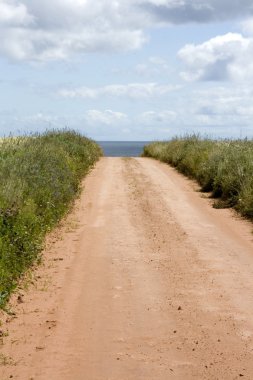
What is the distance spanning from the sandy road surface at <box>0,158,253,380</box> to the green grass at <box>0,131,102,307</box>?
0.39 metres

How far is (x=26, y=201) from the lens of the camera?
12.7 metres

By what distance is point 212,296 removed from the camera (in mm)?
8773

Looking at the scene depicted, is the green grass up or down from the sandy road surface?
up

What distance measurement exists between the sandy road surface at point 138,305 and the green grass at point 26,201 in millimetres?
385

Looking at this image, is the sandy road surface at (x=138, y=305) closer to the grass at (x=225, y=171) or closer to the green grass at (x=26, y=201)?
the green grass at (x=26, y=201)

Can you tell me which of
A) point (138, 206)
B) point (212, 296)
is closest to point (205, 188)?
point (138, 206)

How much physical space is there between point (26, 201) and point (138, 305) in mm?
5083

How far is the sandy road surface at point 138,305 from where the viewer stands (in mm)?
6366

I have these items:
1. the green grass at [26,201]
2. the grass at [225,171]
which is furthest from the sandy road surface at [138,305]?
the grass at [225,171]

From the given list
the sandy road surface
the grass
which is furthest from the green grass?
the grass

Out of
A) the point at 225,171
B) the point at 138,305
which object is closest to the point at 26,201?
the point at 138,305

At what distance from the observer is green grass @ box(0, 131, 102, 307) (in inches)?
380

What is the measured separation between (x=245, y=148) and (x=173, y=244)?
11794mm

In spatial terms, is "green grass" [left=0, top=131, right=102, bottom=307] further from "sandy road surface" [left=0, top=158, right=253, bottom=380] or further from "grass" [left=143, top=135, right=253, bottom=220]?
"grass" [left=143, top=135, right=253, bottom=220]
